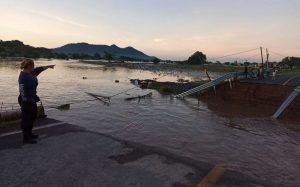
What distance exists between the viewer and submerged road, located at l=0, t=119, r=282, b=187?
22.7 feet

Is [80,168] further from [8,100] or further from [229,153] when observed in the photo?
[8,100]

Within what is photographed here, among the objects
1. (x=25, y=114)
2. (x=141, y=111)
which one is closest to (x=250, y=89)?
(x=141, y=111)

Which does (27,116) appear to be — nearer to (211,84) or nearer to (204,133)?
(204,133)

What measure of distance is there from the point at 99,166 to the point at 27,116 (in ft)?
9.99

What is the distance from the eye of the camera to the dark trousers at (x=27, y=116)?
29.8 ft

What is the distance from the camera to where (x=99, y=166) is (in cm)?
773

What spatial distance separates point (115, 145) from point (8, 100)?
23360mm

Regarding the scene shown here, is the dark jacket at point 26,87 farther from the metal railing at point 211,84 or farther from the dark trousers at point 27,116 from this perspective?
the metal railing at point 211,84

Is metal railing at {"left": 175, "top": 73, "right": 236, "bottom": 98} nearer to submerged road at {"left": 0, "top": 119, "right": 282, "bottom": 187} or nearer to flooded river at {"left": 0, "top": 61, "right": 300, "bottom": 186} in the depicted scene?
flooded river at {"left": 0, "top": 61, "right": 300, "bottom": 186}

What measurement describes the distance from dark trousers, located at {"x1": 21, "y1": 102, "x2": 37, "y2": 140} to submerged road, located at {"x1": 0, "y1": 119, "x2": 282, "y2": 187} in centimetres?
38

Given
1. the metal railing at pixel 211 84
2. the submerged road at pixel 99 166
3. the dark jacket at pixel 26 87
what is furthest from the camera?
the metal railing at pixel 211 84

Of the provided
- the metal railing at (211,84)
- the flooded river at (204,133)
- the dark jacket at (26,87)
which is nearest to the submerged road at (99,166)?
the dark jacket at (26,87)

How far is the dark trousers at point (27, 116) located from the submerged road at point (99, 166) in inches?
15.0

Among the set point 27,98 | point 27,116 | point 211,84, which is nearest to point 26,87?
point 27,98
